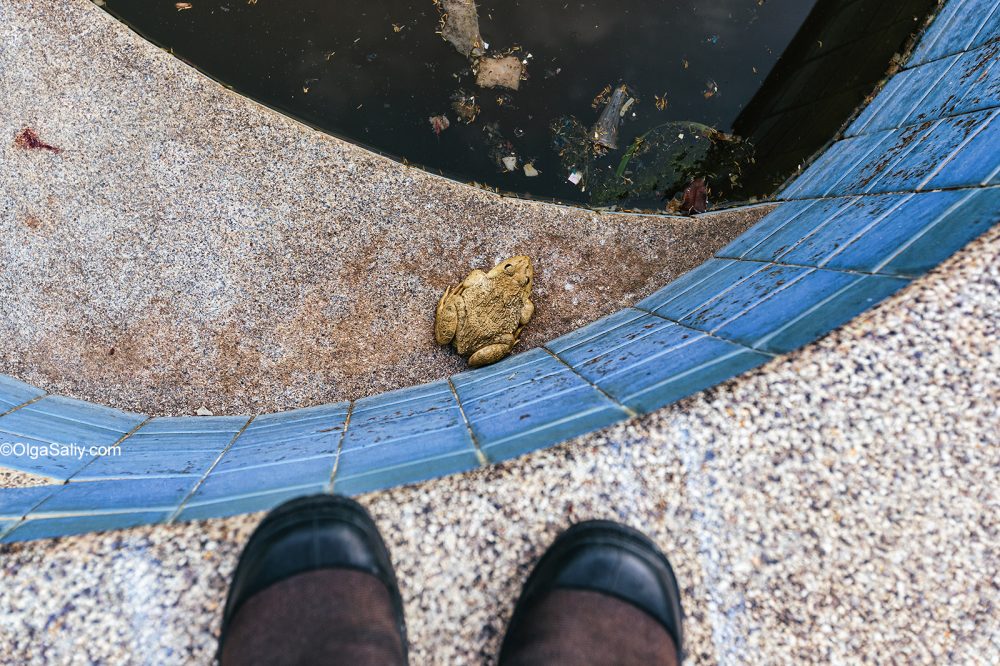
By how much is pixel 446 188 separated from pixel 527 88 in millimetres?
821

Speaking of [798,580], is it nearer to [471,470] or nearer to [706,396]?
[706,396]

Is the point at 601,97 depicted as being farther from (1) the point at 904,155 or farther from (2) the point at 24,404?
(2) the point at 24,404

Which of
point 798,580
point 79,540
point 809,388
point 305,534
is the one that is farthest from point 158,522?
point 809,388

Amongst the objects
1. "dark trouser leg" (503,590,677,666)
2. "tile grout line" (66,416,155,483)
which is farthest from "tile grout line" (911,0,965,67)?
"tile grout line" (66,416,155,483)

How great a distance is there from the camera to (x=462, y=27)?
10.5 ft

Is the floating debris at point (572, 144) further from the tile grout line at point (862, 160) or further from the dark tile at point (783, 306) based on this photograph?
the dark tile at point (783, 306)

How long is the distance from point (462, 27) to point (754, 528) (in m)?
3.08

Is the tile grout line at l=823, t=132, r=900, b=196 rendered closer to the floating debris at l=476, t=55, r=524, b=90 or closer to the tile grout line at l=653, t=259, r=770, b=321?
the tile grout line at l=653, t=259, r=770, b=321

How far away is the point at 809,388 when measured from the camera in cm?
167

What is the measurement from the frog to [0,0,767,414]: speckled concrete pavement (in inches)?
5.3

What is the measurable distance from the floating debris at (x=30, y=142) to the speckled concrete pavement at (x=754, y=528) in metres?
2.35

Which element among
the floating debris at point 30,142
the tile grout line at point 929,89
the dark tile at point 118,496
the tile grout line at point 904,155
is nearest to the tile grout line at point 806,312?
the tile grout line at point 904,155

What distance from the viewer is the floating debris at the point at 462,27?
3186mm

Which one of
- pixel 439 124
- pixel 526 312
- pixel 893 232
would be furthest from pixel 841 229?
pixel 439 124
